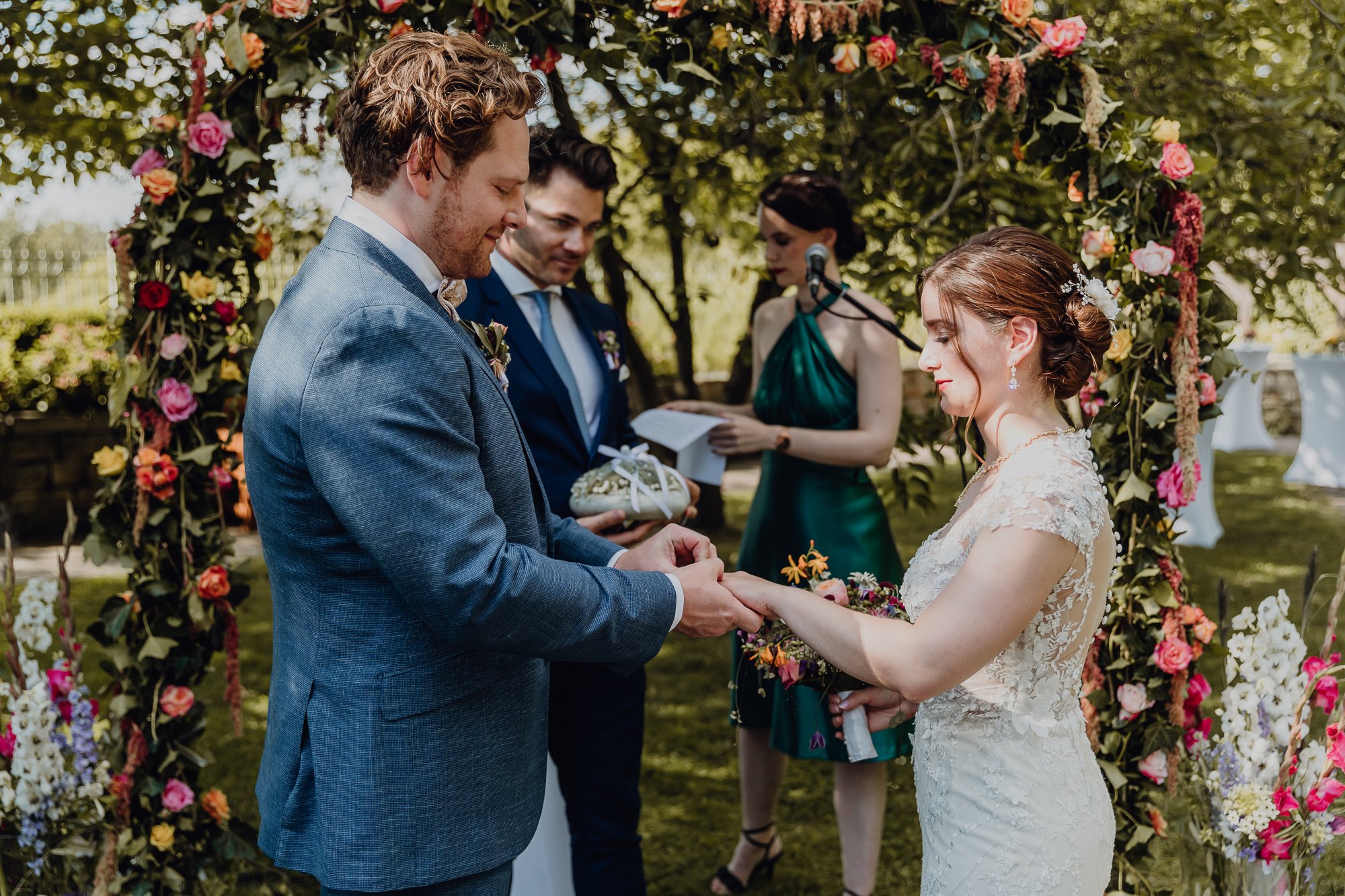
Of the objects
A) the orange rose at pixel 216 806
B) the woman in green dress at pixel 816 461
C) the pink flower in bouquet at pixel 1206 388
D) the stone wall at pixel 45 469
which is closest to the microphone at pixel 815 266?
the woman in green dress at pixel 816 461

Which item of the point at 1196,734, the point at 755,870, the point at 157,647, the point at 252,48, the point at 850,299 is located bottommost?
the point at 755,870

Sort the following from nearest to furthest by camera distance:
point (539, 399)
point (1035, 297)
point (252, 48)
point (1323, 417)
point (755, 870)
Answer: point (1035, 297) < point (252, 48) < point (539, 399) < point (755, 870) < point (1323, 417)

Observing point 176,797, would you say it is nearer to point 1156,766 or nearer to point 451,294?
point 451,294

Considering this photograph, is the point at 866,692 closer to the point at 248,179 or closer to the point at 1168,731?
the point at 1168,731

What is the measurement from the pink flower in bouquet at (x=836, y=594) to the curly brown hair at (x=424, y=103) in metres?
1.12

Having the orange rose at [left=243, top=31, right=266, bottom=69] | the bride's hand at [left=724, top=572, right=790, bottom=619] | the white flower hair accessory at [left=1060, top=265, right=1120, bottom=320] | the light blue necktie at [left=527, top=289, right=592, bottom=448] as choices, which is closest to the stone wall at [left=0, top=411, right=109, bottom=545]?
the orange rose at [left=243, top=31, right=266, bottom=69]

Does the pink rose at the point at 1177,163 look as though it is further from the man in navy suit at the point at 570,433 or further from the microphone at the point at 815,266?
the man in navy suit at the point at 570,433

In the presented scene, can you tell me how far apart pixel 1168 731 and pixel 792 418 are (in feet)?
4.88

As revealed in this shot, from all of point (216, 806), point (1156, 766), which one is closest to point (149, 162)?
point (216, 806)

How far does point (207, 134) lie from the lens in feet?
9.98

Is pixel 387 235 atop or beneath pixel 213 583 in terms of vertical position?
atop

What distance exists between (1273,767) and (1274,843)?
7.3 inches

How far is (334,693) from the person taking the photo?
6.25ft

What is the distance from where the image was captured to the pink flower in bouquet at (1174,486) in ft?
10.2
